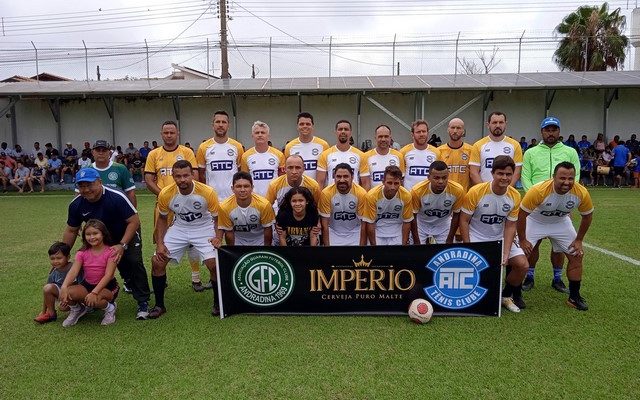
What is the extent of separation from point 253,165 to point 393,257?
7.67ft

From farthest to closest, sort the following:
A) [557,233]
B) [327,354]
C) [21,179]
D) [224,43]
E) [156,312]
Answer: [224,43]
[21,179]
[557,233]
[156,312]
[327,354]

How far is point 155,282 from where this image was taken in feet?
16.0

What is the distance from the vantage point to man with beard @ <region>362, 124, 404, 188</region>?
576cm

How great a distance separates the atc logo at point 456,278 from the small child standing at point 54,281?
11.9ft

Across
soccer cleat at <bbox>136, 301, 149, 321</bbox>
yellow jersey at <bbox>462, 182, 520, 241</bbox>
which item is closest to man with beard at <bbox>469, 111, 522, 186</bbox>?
yellow jersey at <bbox>462, 182, 520, 241</bbox>

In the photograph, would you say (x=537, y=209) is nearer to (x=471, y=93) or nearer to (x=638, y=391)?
A: (x=638, y=391)

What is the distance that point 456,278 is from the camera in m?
4.57

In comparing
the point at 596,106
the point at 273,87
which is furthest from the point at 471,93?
the point at 273,87

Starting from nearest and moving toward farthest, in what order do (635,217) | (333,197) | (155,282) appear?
(155,282) → (333,197) → (635,217)

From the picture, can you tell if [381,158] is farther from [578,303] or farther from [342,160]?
[578,303]

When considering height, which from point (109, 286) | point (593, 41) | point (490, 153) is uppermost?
point (593, 41)

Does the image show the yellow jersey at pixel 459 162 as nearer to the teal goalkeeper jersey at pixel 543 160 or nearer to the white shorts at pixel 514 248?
the teal goalkeeper jersey at pixel 543 160

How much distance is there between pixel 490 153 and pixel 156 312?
14.2ft

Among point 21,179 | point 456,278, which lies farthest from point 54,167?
point 456,278
